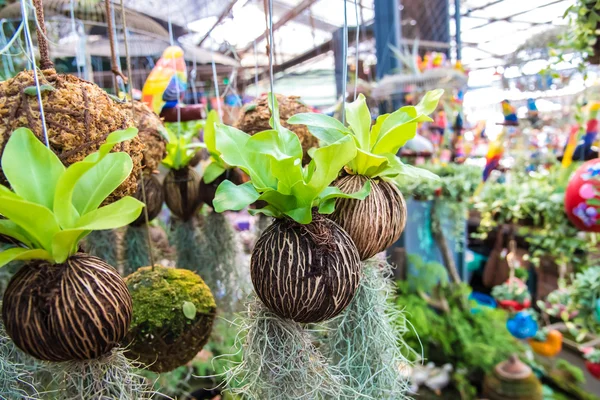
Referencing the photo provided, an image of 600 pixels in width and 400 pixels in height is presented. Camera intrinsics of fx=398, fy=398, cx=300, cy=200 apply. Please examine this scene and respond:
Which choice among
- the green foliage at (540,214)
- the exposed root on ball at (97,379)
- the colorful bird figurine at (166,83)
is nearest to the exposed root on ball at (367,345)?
the exposed root on ball at (97,379)

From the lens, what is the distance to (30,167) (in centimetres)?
41

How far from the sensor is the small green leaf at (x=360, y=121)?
58cm

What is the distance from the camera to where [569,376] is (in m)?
2.30

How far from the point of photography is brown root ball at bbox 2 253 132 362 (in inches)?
15.7

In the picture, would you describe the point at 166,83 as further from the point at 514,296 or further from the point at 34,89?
the point at 514,296

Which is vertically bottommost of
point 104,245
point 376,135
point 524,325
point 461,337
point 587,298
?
point 461,337

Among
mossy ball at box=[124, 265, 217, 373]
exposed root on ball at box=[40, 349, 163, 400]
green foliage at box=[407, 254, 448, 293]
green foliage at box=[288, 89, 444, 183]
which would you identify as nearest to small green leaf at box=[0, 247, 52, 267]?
exposed root on ball at box=[40, 349, 163, 400]

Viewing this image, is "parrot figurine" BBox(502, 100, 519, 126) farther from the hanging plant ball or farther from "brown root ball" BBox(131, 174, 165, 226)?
"brown root ball" BBox(131, 174, 165, 226)

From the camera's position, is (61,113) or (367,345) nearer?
(61,113)

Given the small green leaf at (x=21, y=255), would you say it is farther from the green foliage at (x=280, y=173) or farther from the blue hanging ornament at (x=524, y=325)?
the blue hanging ornament at (x=524, y=325)

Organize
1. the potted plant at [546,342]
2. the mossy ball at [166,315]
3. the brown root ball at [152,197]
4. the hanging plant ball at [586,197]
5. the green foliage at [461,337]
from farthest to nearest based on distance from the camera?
the green foliage at [461,337] < the potted plant at [546,342] < the hanging plant ball at [586,197] < the brown root ball at [152,197] < the mossy ball at [166,315]

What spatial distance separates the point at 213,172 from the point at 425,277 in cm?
199

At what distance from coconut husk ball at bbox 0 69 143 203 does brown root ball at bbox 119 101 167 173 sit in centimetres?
19

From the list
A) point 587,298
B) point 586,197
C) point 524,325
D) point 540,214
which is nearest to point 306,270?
point 586,197
